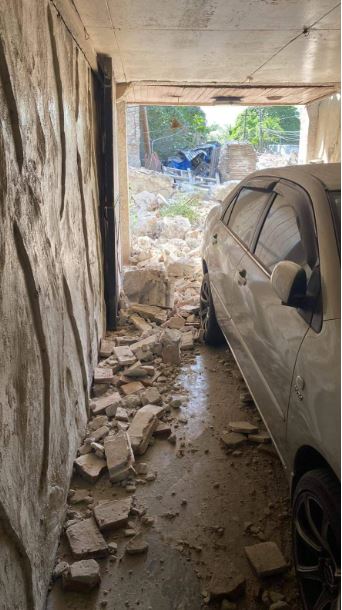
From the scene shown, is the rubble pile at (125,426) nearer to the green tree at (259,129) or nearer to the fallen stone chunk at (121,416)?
the fallen stone chunk at (121,416)

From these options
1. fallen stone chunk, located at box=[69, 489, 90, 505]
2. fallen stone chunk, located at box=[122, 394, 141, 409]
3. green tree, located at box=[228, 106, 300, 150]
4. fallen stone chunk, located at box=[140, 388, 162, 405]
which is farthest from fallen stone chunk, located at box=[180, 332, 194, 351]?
green tree, located at box=[228, 106, 300, 150]

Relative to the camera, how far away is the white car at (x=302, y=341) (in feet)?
5.48

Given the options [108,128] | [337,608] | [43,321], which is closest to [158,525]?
[337,608]

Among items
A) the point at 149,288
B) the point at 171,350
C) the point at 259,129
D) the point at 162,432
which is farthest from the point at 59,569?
the point at 259,129

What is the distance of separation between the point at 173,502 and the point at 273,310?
1331 millimetres

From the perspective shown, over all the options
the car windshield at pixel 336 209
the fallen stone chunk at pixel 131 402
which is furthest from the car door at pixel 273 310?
the fallen stone chunk at pixel 131 402

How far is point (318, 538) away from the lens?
1.74 meters

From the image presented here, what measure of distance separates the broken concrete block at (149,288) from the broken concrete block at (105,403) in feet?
7.82

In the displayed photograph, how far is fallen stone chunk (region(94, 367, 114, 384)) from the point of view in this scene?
3.99m

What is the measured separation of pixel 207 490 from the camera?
280 cm

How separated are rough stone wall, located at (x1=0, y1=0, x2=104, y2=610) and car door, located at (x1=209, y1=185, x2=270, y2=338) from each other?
119 centimetres

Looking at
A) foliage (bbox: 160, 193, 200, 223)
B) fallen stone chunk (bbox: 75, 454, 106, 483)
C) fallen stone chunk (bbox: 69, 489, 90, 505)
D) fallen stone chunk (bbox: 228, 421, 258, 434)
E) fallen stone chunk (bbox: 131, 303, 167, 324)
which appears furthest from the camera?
foliage (bbox: 160, 193, 200, 223)

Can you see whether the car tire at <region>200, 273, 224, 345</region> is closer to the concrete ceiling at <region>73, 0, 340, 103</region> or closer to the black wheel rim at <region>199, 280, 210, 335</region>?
the black wheel rim at <region>199, 280, 210, 335</region>

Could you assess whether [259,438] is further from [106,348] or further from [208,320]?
[106,348]
